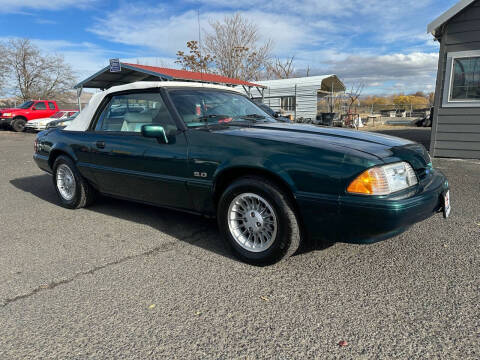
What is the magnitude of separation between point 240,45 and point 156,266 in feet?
105

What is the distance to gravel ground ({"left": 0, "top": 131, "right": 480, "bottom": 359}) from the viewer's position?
1.92 m

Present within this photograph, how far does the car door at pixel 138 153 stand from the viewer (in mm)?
3291

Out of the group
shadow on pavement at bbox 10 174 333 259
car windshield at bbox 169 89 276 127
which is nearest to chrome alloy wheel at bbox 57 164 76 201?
shadow on pavement at bbox 10 174 333 259

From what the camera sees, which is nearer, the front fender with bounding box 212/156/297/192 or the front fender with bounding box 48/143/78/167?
the front fender with bounding box 212/156/297/192

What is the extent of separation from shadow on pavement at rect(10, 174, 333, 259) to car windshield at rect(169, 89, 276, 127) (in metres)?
1.11

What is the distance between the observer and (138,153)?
355cm

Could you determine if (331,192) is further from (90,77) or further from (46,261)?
(90,77)

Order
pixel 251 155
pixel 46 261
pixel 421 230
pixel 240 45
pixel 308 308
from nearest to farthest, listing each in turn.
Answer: pixel 308 308, pixel 251 155, pixel 46 261, pixel 421 230, pixel 240 45

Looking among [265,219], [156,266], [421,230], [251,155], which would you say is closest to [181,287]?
[156,266]

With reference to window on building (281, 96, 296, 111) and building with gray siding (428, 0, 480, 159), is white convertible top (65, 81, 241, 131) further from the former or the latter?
window on building (281, 96, 296, 111)

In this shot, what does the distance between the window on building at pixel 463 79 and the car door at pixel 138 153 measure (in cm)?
716

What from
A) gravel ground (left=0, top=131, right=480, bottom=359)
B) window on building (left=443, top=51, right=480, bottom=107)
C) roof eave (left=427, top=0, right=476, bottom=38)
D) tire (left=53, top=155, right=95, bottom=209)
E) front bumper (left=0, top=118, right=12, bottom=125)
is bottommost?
gravel ground (left=0, top=131, right=480, bottom=359)

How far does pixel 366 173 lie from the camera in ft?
7.80

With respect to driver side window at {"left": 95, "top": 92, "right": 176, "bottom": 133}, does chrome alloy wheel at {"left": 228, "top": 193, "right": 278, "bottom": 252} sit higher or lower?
lower
